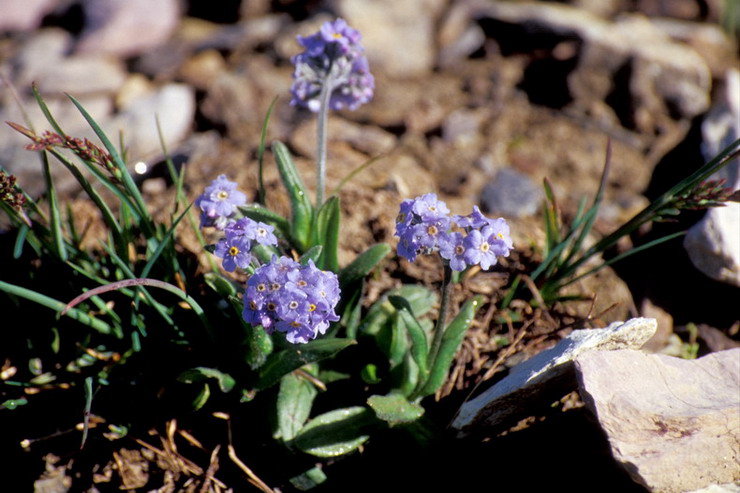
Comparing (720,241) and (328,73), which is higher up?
(328,73)

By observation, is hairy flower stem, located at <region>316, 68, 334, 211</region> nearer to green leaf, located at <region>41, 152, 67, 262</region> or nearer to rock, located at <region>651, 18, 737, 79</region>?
green leaf, located at <region>41, 152, 67, 262</region>

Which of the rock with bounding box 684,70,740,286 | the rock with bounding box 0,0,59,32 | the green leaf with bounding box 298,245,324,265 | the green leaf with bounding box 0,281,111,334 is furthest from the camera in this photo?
the rock with bounding box 0,0,59,32

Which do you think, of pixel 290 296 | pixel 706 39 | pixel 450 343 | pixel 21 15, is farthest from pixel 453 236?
pixel 21 15

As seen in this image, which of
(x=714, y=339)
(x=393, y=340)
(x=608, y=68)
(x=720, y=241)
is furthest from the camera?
(x=608, y=68)

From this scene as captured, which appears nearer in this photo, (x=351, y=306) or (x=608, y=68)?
(x=351, y=306)

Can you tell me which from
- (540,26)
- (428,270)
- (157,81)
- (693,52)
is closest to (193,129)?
(157,81)

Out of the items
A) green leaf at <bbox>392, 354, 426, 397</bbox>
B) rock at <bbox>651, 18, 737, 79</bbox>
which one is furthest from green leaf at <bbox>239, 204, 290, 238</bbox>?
rock at <bbox>651, 18, 737, 79</bbox>

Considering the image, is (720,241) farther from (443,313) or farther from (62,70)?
(62,70)
